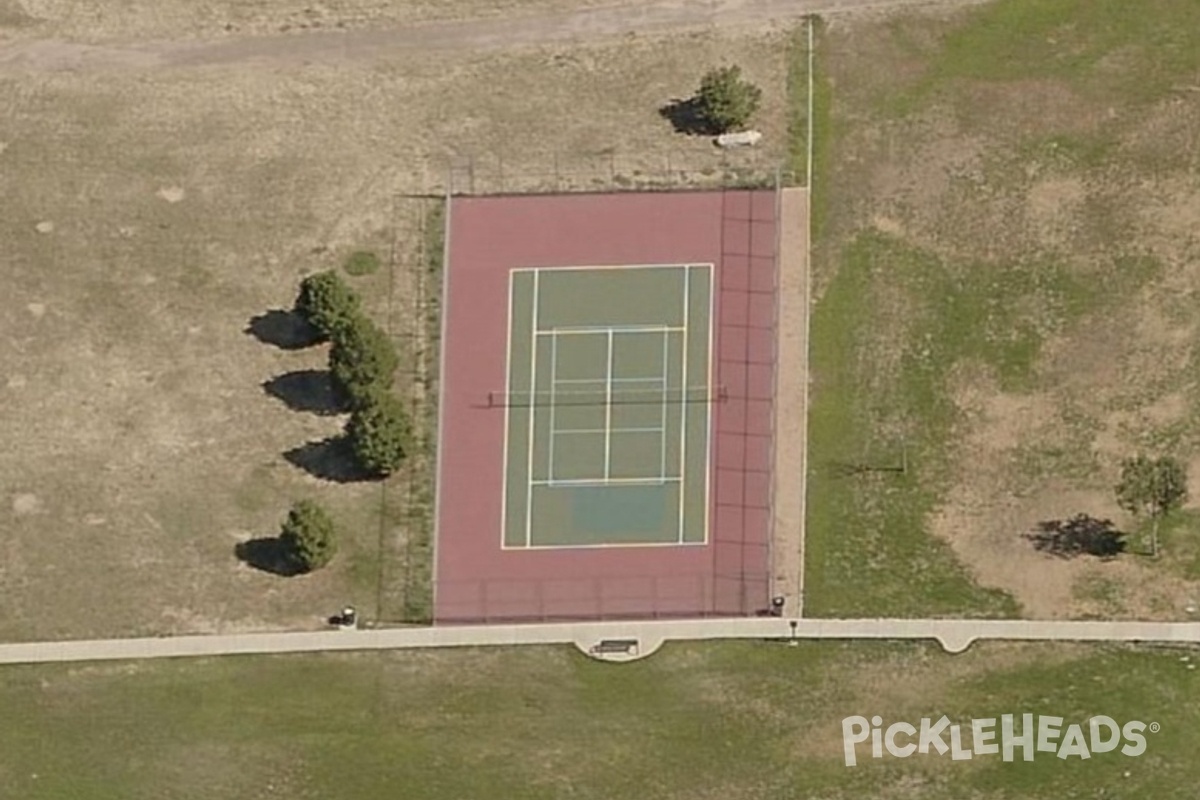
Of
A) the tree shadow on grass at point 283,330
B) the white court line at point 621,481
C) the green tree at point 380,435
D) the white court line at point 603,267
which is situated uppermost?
the white court line at point 603,267

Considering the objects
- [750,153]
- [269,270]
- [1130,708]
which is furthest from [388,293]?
[1130,708]

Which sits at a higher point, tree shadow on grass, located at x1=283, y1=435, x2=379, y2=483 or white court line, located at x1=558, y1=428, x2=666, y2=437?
white court line, located at x1=558, y1=428, x2=666, y2=437

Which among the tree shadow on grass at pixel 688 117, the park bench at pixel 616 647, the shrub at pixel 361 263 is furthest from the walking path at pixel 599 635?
the tree shadow on grass at pixel 688 117

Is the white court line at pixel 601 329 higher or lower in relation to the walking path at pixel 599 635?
higher

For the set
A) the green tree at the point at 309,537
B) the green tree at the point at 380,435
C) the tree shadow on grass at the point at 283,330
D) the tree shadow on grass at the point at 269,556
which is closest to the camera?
the green tree at the point at 309,537

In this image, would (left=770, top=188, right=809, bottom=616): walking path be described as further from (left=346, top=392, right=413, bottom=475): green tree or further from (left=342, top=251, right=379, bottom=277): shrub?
(left=342, top=251, right=379, bottom=277): shrub

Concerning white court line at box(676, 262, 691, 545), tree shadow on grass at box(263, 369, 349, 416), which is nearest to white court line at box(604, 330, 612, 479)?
white court line at box(676, 262, 691, 545)

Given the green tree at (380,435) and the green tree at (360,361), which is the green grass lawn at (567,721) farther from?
the green tree at (360,361)

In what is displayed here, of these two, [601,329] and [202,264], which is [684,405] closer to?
[601,329]
